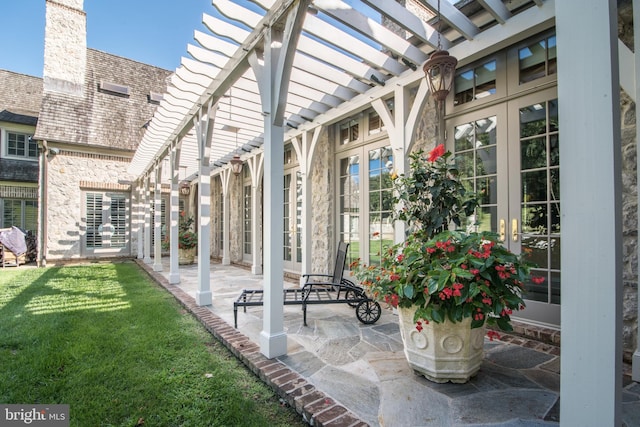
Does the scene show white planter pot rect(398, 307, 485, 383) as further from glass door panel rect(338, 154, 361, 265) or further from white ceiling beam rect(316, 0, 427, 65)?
glass door panel rect(338, 154, 361, 265)

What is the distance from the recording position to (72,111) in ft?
33.7

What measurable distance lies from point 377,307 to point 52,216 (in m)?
10.4

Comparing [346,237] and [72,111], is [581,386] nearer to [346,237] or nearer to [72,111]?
[346,237]

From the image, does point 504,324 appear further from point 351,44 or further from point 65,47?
point 65,47

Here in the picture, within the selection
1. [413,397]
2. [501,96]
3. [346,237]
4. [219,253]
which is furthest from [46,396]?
[219,253]

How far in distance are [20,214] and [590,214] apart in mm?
15240

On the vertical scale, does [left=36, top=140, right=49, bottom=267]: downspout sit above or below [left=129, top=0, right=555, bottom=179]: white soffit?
below

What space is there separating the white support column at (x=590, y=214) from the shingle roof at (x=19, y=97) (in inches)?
599

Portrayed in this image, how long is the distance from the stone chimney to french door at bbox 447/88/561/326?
12718mm

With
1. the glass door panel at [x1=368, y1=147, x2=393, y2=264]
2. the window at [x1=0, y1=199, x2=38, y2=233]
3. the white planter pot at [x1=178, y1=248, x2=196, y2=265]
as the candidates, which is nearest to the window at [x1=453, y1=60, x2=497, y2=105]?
the glass door panel at [x1=368, y1=147, x2=393, y2=264]

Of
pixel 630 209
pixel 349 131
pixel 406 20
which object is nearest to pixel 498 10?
pixel 406 20

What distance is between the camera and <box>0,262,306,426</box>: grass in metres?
1.93

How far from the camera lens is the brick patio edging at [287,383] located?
1.78 metres

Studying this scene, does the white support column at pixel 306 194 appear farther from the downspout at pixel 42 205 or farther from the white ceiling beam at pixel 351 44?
the downspout at pixel 42 205
